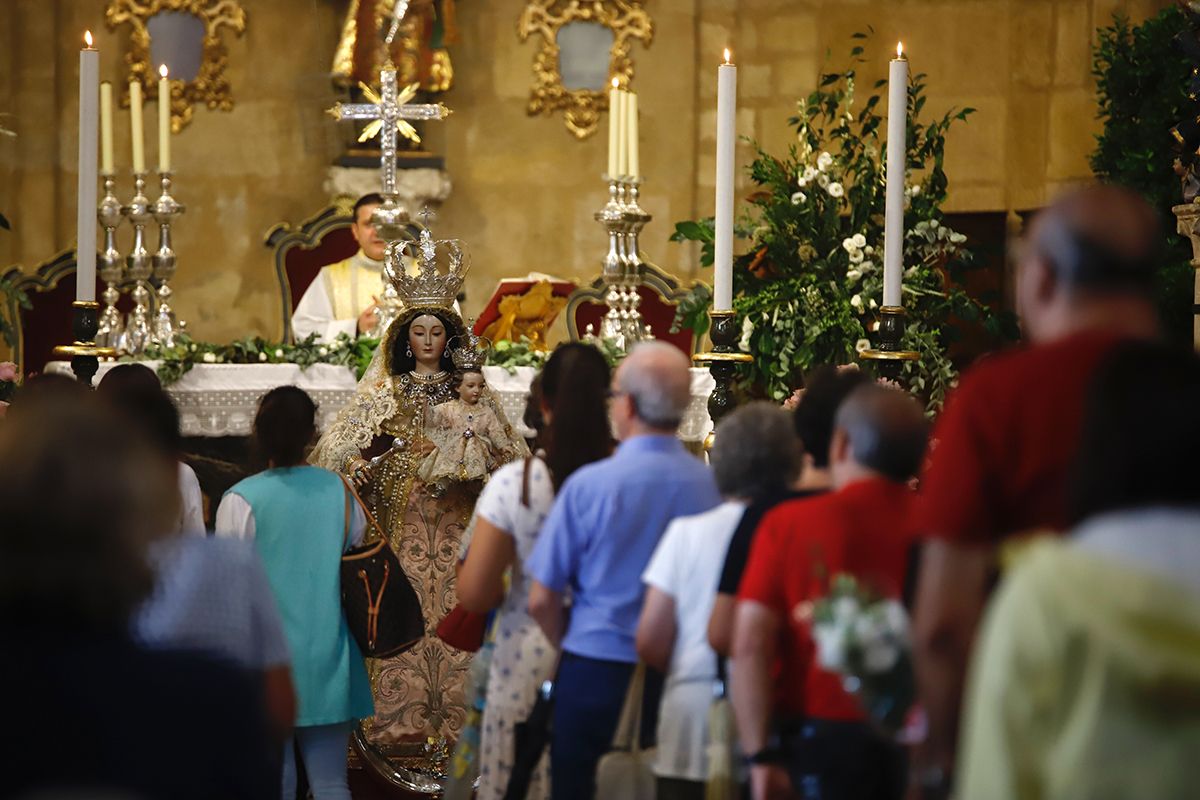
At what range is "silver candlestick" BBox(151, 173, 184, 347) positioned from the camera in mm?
6777

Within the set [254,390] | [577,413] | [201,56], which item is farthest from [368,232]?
[577,413]

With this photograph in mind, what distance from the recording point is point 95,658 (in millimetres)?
2082

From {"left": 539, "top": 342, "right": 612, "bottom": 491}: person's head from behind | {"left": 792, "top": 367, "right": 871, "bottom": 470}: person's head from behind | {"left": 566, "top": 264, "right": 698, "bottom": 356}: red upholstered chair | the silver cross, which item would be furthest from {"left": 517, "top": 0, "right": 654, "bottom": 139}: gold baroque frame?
{"left": 792, "top": 367, "right": 871, "bottom": 470}: person's head from behind

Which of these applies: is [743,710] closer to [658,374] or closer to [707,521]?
[707,521]

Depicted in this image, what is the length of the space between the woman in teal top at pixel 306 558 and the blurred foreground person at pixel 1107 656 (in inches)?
119

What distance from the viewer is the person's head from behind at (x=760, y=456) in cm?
377

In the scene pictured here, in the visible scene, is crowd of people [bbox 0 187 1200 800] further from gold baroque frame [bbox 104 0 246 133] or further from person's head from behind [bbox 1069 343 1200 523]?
gold baroque frame [bbox 104 0 246 133]

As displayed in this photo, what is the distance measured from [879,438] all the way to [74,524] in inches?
62.6

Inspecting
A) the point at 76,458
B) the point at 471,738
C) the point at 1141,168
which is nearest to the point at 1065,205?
the point at 76,458

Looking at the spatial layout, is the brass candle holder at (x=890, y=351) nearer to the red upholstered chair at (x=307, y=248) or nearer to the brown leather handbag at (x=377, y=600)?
the brown leather handbag at (x=377, y=600)

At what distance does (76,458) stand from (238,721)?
1.16 feet

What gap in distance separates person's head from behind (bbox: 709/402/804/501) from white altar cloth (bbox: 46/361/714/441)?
2655 millimetres

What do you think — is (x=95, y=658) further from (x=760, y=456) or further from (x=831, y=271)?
(x=831, y=271)

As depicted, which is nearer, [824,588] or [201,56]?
[824,588]
